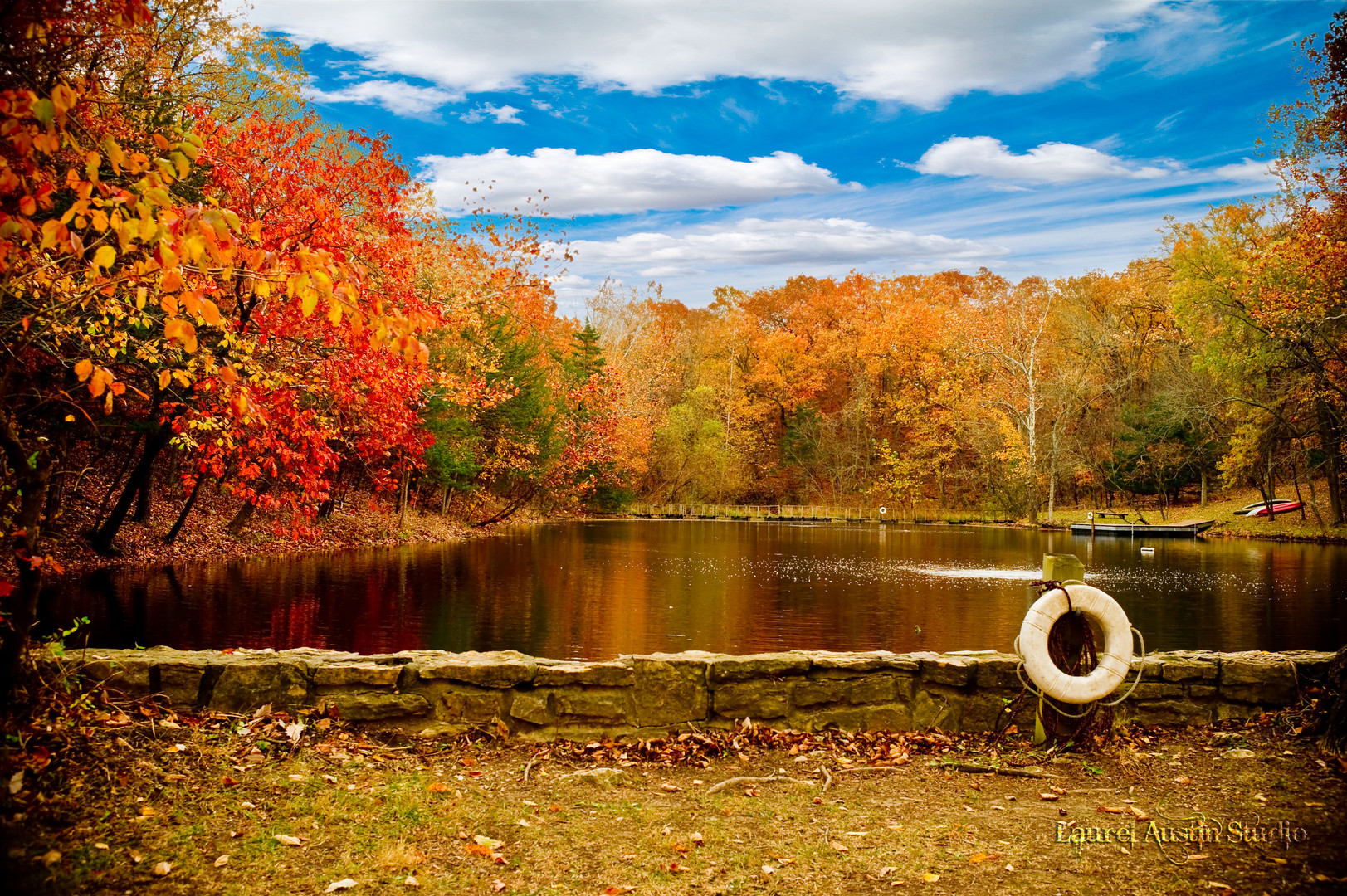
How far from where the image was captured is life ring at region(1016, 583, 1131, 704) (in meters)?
5.41

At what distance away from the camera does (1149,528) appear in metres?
33.5

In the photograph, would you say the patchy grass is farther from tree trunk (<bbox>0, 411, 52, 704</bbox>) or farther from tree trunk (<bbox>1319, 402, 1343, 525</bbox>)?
tree trunk (<bbox>0, 411, 52, 704</bbox>)

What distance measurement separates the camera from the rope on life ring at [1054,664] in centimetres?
541

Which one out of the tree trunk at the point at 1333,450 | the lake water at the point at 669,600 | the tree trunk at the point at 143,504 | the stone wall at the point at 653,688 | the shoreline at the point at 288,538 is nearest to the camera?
the stone wall at the point at 653,688

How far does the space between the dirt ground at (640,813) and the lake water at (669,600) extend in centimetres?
507

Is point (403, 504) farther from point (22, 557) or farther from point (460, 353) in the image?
point (22, 557)

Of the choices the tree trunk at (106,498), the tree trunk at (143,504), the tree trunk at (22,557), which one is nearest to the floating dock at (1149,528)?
the tree trunk at (143,504)

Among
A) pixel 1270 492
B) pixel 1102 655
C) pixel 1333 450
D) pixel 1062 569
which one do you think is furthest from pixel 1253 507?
pixel 1062 569

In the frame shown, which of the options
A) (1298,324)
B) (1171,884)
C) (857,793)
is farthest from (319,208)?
(1298,324)

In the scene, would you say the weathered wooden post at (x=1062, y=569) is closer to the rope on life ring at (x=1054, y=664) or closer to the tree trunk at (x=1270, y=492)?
the rope on life ring at (x=1054, y=664)

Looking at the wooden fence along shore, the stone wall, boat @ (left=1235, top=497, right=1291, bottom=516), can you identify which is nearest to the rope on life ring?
the stone wall

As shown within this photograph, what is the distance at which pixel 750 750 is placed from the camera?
5.36 metres

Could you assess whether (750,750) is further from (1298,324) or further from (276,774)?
(1298,324)

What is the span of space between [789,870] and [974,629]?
956 centimetres
